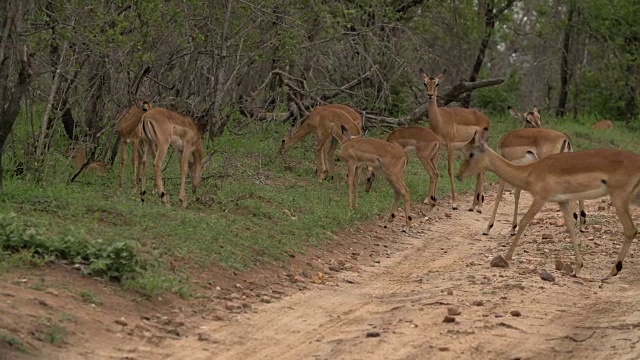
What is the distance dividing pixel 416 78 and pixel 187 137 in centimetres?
1058

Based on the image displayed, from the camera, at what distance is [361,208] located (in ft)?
42.1

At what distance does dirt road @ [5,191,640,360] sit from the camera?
651 cm

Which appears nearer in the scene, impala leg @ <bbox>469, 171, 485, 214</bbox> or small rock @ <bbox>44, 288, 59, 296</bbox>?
small rock @ <bbox>44, 288, 59, 296</bbox>

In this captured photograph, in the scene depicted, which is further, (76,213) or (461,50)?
(461,50)

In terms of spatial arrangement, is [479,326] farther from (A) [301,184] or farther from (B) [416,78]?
(B) [416,78]

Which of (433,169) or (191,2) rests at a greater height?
(191,2)

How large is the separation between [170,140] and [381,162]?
107 inches

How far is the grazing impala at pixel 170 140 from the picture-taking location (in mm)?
11227

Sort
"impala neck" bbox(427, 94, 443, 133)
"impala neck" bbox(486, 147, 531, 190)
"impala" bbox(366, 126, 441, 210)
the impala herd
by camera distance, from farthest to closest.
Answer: "impala neck" bbox(427, 94, 443, 133), "impala" bbox(366, 126, 441, 210), "impala neck" bbox(486, 147, 531, 190), the impala herd

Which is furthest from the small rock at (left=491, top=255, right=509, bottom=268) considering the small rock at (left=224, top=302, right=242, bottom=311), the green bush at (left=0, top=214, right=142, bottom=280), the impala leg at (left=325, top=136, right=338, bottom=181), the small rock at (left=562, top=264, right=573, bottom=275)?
the impala leg at (left=325, top=136, right=338, bottom=181)

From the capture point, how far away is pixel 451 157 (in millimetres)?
15172

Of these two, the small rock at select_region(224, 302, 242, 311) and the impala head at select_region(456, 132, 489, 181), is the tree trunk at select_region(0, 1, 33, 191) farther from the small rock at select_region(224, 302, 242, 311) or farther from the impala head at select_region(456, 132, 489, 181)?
the impala head at select_region(456, 132, 489, 181)

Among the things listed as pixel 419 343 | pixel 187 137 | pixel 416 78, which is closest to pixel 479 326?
pixel 419 343

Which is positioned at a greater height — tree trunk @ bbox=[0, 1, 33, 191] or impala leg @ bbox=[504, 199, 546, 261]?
tree trunk @ bbox=[0, 1, 33, 191]
